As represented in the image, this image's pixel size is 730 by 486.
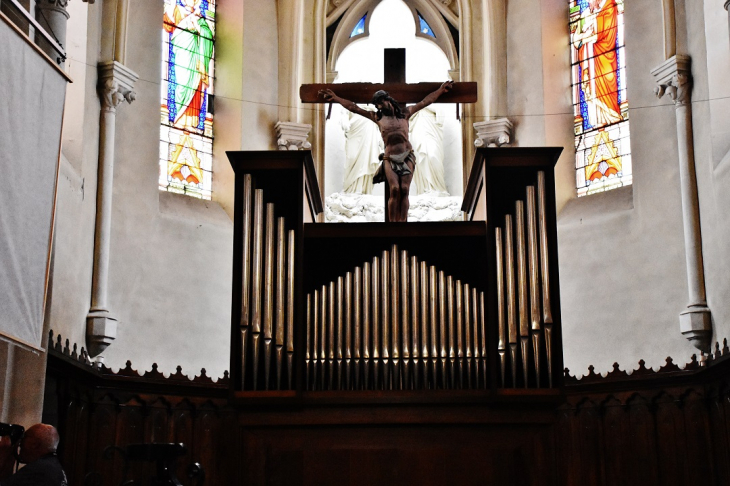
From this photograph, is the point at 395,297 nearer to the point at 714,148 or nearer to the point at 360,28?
the point at 714,148

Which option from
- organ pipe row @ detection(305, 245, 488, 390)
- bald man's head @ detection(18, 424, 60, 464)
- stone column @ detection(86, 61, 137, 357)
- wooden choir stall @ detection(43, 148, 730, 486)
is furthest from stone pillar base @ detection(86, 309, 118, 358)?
bald man's head @ detection(18, 424, 60, 464)

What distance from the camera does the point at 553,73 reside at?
1514cm

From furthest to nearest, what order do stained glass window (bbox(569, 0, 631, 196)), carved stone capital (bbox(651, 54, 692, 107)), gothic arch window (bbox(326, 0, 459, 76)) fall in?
gothic arch window (bbox(326, 0, 459, 76)) < stained glass window (bbox(569, 0, 631, 196)) < carved stone capital (bbox(651, 54, 692, 107))

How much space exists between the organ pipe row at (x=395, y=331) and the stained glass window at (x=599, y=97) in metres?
5.26

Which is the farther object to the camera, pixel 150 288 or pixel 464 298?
pixel 150 288

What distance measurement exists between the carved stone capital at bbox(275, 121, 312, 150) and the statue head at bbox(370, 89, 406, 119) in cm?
399

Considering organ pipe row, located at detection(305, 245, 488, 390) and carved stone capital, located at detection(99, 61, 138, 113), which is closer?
organ pipe row, located at detection(305, 245, 488, 390)

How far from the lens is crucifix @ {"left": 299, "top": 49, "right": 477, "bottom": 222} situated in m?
10.8

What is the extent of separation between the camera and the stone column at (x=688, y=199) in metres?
12.5

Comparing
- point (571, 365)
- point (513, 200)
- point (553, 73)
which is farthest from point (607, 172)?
point (513, 200)

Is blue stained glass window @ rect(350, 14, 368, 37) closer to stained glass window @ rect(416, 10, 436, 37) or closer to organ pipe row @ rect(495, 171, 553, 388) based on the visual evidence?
stained glass window @ rect(416, 10, 436, 37)

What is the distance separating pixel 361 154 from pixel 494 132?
6.16 ft

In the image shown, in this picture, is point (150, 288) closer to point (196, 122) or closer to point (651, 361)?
point (196, 122)

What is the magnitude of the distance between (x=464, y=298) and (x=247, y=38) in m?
6.78
